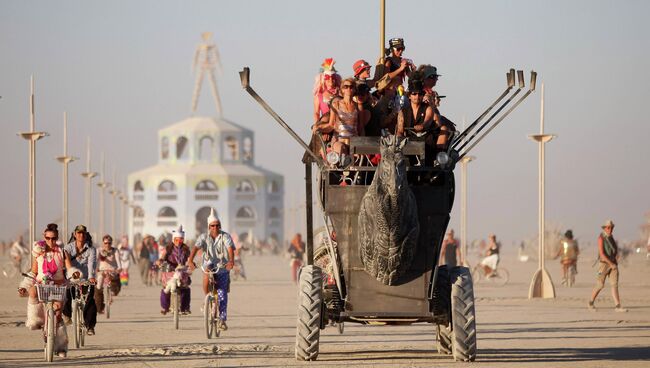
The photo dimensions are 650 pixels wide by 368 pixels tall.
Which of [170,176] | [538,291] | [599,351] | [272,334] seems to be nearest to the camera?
[599,351]

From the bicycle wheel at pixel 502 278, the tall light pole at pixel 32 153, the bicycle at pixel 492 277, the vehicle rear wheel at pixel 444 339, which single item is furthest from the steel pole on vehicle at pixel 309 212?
the bicycle wheel at pixel 502 278

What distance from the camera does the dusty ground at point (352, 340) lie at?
18.7m

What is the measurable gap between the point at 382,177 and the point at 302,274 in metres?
1.92

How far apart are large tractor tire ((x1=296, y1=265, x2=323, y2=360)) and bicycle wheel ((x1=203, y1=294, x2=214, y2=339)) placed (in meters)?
5.25

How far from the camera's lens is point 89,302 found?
72.8 feet

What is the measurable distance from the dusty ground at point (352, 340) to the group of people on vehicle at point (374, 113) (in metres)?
2.51

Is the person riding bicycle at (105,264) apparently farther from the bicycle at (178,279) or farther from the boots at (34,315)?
the boots at (34,315)

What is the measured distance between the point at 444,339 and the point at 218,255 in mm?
5074

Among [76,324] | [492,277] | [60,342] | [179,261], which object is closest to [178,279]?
[179,261]

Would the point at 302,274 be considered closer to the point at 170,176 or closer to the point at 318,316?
the point at 318,316

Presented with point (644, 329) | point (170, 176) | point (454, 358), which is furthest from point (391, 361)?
point (170, 176)

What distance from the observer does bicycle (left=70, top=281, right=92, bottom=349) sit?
69.0 ft

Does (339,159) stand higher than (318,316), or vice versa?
(339,159)

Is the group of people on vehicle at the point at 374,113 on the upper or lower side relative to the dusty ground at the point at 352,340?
upper
